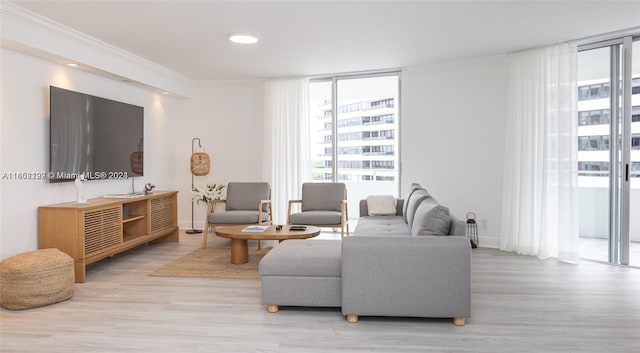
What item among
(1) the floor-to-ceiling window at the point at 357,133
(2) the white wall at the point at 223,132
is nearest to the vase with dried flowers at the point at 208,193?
(2) the white wall at the point at 223,132

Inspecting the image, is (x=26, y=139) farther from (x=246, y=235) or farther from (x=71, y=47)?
(x=246, y=235)

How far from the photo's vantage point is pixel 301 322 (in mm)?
3271

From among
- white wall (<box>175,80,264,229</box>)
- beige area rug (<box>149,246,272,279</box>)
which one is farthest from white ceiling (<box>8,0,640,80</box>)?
beige area rug (<box>149,246,272,279</box>)

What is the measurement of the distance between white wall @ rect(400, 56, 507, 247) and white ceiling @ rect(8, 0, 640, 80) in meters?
0.37

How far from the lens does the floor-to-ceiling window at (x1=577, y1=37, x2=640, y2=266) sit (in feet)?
16.1

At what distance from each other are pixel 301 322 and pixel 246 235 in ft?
5.82

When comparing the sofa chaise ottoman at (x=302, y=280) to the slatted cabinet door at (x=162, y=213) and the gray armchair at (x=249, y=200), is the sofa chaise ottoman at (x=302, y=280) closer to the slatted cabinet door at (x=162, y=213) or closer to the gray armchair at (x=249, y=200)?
the gray armchair at (x=249, y=200)

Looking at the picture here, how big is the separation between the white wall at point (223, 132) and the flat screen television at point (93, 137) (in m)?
1.33

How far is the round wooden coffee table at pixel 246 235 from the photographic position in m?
4.82

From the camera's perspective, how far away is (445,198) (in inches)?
252

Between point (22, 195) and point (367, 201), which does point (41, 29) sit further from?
point (367, 201)

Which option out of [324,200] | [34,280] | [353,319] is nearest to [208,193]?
[324,200]

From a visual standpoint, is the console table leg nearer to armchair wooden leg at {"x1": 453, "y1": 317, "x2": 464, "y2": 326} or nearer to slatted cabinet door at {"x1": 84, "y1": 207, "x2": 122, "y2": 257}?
slatted cabinet door at {"x1": 84, "y1": 207, "x2": 122, "y2": 257}

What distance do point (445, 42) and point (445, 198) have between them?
2214 millimetres
